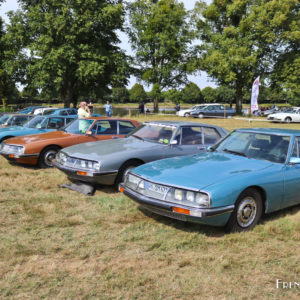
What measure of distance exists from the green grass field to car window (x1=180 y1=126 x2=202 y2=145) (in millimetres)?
2112

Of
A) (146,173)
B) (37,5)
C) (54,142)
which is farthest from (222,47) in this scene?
(146,173)

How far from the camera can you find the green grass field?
3.22 m

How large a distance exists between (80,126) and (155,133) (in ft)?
8.81

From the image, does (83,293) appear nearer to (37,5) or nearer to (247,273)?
(247,273)

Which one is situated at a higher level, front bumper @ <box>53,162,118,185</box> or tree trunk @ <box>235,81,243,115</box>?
tree trunk @ <box>235,81,243,115</box>

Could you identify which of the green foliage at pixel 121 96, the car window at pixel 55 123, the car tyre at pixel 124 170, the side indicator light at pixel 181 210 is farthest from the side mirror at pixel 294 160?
the green foliage at pixel 121 96

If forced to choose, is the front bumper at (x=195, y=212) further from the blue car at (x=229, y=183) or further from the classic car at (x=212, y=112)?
the classic car at (x=212, y=112)

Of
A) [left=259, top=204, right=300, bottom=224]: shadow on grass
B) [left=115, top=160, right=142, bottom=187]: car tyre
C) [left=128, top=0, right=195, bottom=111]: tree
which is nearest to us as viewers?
[left=259, top=204, right=300, bottom=224]: shadow on grass

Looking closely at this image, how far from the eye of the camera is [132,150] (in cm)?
661

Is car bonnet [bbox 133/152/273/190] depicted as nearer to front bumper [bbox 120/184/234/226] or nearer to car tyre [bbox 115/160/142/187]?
front bumper [bbox 120/184/234/226]

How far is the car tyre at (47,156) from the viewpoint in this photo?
340 inches

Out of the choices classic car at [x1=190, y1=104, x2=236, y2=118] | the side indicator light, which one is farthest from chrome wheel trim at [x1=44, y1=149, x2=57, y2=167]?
classic car at [x1=190, y1=104, x2=236, y2=118]

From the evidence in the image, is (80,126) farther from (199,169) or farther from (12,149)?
(199,169)

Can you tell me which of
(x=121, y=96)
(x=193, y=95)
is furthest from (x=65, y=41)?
(x=121, y=96)
